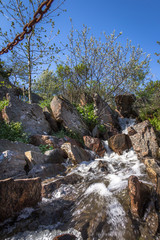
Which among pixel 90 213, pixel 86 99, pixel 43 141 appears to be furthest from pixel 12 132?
pixel 86 99

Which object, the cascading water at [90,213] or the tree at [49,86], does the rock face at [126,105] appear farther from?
the cascading water at [90,213]

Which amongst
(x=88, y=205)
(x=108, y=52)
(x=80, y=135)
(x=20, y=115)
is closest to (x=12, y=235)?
(x=88, y=205)

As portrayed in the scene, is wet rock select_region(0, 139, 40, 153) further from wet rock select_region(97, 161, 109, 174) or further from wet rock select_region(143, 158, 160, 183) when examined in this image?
wet rock select_region(143, 158, 160, 183)

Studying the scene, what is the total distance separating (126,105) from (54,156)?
10465 millimetres

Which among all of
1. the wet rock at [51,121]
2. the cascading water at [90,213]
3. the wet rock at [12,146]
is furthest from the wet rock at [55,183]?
the wet rock at [51,121]

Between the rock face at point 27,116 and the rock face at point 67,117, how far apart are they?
36.2 inches

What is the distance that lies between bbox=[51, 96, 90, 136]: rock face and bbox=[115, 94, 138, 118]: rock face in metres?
5.75

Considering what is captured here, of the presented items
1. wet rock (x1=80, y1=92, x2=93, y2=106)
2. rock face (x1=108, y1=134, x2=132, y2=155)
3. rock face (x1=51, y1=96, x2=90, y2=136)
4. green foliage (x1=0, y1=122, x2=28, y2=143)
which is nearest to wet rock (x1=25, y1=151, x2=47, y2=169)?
green foliage (x1=0, y1=122, x2=28, y2=143)

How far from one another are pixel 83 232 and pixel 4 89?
1261cm

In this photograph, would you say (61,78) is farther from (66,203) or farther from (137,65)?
(66,203)

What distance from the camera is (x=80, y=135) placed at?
30.4 ft

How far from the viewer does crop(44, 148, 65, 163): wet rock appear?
577 cm

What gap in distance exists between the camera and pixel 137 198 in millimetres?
2723

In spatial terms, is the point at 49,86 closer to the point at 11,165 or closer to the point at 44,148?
the point at 44,148
